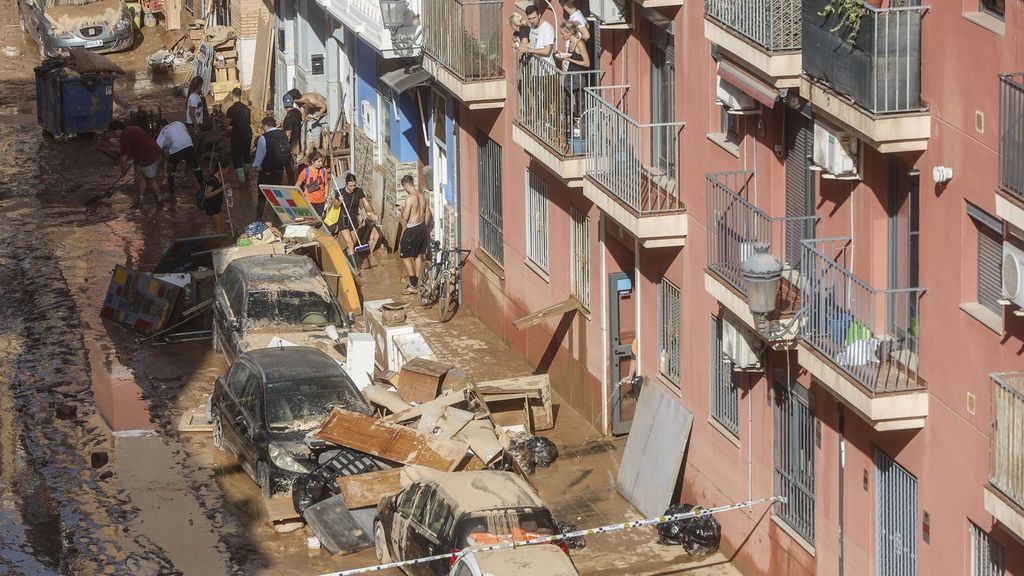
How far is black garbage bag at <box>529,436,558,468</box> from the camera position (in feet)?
64.0

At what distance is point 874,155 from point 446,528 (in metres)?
5.04

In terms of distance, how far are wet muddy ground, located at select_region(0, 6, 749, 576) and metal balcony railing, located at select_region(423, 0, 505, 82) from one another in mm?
3735

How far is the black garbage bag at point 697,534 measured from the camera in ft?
55.0

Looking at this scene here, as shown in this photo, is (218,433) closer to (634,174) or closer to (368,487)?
(368,487)

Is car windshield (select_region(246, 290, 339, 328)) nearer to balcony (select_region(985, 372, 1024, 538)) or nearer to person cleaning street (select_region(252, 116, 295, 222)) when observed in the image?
person cleaning street (select_region(252, 116, 295, 222))

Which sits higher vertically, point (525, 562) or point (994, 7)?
point (994, 7)

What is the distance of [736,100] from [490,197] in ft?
29.5

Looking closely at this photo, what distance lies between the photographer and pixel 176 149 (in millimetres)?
31844

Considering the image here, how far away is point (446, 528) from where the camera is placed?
1550cm

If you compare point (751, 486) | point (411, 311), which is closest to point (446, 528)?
point (751, 486)

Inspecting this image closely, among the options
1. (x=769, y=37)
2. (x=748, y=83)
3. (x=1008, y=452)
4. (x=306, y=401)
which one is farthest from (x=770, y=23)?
(x=306, y=401)

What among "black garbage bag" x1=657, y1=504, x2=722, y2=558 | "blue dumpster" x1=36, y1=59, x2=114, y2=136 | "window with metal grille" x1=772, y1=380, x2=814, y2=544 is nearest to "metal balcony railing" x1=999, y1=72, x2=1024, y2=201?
"window with metal grille" x1=772, y1=380, x2=814, y2=544

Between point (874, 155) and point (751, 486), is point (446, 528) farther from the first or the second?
point (874, 155)

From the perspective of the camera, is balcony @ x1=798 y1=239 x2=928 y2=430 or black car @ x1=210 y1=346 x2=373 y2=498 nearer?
balcony @ x1=798 y1=239 x2=928 y2=430
